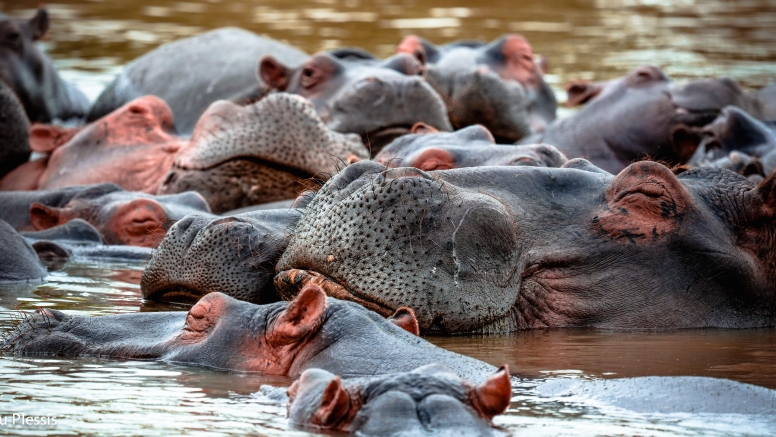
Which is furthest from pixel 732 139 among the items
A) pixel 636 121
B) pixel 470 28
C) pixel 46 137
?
pixel 470 28

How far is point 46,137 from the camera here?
1005 cm

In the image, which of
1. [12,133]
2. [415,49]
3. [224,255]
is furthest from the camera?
[415,49]

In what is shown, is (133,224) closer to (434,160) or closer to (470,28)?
(434,160)

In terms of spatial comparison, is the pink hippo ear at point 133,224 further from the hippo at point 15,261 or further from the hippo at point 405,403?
the hippo at point 405,403

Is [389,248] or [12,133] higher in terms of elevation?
[389,248]

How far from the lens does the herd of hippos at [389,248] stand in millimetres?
4309

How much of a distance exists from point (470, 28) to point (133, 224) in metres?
14.5

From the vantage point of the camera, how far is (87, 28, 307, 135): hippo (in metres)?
10.7

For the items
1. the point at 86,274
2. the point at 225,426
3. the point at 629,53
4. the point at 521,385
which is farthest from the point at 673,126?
the point at 629,53

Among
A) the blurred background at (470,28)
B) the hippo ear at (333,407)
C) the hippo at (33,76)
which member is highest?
the hippo ear at (333,407)

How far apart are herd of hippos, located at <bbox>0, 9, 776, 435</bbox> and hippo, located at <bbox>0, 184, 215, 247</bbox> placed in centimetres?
2

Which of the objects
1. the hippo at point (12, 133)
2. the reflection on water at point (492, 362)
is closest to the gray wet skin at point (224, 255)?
the reflection on water at point (492, 362)

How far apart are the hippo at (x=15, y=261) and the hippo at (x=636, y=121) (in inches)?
161

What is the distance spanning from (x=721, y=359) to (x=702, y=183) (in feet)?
3.14
